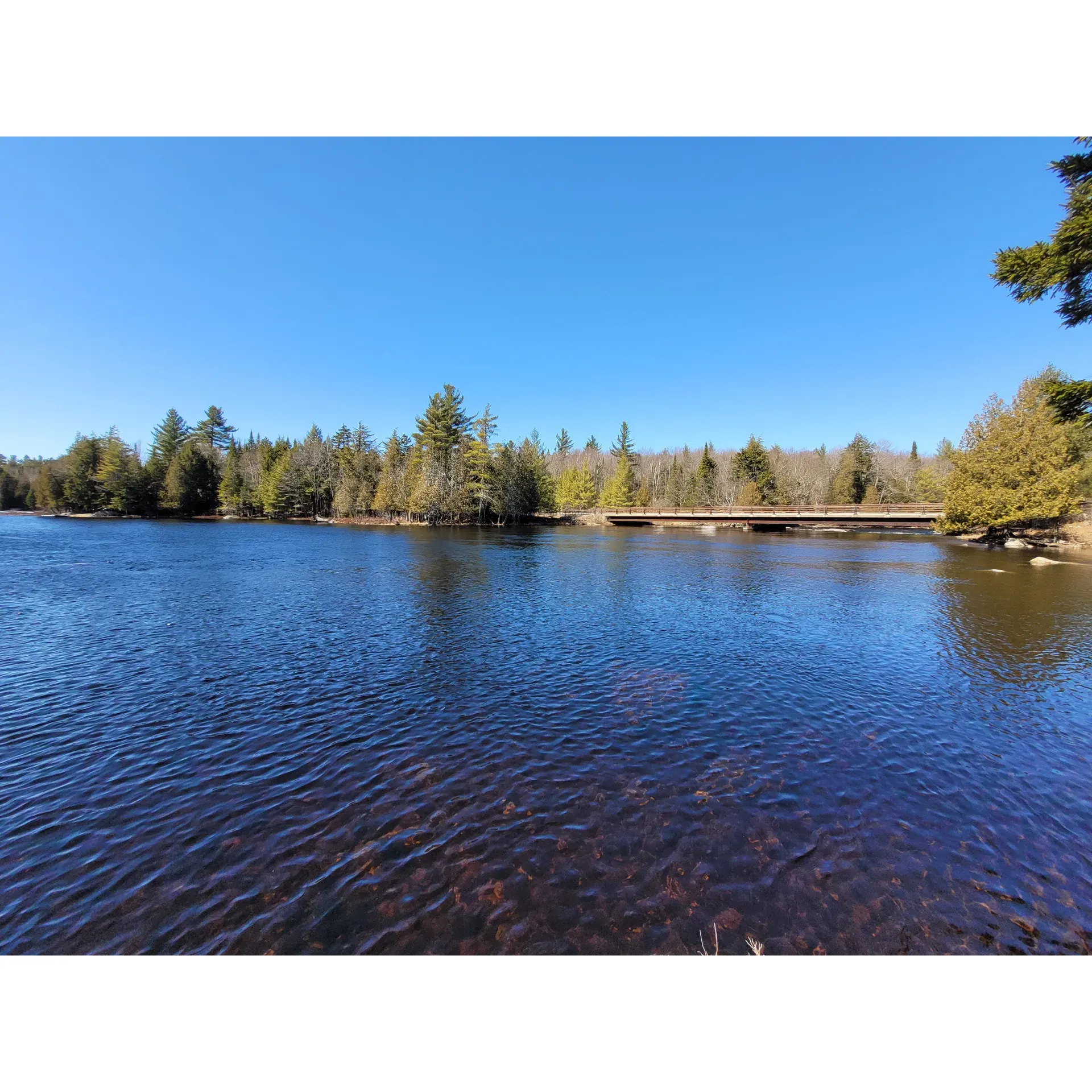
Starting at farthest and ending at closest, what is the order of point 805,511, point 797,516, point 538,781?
point 805,511 < point 797,516 < point 538,781

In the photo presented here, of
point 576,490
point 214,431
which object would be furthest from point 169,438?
point 576,490

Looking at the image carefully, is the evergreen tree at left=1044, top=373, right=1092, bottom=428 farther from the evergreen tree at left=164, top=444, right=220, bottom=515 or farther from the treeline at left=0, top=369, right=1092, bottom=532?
the evergreen tree at left=164, top=444, right=220, bottom=515

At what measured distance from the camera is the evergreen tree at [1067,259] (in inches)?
663

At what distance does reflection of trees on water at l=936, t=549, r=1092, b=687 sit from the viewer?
1519 centimetres

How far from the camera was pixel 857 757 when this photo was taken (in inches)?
388

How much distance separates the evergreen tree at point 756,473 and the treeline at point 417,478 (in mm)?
276

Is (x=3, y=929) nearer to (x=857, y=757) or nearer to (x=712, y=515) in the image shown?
(x=857, y=757)

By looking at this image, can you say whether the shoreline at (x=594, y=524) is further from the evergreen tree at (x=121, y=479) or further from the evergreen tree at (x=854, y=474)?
the evergreen tree at (x=854, y=474)

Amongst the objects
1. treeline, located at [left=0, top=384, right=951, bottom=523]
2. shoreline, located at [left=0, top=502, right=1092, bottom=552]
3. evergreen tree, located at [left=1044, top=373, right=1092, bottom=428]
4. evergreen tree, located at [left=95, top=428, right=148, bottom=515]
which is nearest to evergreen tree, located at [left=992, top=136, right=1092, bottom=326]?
evergreen tree, located at [left=1044, top=373, right=1092, bottom=428]

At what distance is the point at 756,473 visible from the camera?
108625 millimetres

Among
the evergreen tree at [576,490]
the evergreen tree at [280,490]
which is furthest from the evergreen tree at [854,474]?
the evergreen tree at [280,490]

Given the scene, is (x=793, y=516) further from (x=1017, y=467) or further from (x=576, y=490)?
(x=576, y=490)

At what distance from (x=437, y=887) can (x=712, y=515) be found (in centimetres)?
9088

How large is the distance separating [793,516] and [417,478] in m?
70.5
